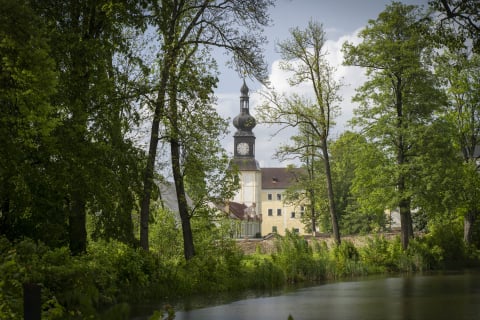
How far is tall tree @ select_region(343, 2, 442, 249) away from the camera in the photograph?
108ft

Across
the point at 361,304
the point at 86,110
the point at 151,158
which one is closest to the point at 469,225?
the point at 151,158

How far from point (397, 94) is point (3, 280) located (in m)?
27.9

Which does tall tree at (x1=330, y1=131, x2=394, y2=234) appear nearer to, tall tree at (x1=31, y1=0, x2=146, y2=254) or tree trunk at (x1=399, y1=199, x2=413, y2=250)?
tree trunk at (x1=399, y1=199, x2=413, y2=250)

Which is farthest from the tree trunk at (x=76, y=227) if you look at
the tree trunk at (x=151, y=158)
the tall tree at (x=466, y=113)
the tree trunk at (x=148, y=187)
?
the tall tree at (x=466, y=113)

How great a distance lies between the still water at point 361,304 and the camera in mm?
13469

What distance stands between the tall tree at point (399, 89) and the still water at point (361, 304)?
38.2 ft

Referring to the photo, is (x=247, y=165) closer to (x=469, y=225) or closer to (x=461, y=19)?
(x=469, y=225)

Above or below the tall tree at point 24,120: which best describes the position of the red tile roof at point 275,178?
above

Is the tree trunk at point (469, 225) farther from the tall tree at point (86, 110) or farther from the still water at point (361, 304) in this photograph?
the tall tree at point (86, 110)

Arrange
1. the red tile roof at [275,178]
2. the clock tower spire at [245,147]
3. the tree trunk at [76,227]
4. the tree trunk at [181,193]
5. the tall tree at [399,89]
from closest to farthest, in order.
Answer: the tree trunk at [76,227] < the tree trunk at [181,193] < the tall tree at [399,89] < the clock tower spire at [245,147] < the red tile roof at [275,178]

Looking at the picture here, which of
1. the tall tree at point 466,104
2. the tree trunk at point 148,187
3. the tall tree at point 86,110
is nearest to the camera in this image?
the tall tree at point 86,110

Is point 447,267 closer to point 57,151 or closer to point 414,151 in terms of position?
point 414,151

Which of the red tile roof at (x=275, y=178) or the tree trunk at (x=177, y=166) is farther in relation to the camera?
the red tile roof at (x=275, y=178)

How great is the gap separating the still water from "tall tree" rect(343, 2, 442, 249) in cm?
1165
